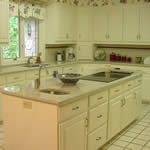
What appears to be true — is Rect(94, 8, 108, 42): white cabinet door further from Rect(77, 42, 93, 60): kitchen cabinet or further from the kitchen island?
the kitchen island

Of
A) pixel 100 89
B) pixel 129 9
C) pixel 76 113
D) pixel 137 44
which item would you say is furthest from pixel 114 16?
pixel 76 113

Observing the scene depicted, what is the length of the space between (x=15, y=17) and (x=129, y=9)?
8.66ft

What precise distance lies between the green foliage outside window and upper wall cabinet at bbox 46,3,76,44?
2.74 ft

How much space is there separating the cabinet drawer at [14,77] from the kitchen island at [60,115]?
1157mm

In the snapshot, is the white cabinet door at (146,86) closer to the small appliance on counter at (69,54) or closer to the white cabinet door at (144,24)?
the white cabinet door at (144,24)

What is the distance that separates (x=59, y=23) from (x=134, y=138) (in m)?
3.18

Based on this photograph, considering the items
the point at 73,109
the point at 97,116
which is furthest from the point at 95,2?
the point at 73,109

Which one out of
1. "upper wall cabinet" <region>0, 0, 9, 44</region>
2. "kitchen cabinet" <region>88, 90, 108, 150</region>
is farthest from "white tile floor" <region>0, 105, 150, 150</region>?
"upper wall cabinet" <region>0, 0, 9, 44</region>

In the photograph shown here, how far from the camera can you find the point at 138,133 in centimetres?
385

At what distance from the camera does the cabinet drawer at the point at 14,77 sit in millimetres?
4128

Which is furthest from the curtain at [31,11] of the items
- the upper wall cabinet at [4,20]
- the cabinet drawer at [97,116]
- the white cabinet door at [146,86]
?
the cabinet drawer at [97,116]

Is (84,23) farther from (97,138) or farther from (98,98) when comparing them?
(97,138)

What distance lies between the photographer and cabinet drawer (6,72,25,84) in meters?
4.13

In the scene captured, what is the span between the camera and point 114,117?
11.1 feet
